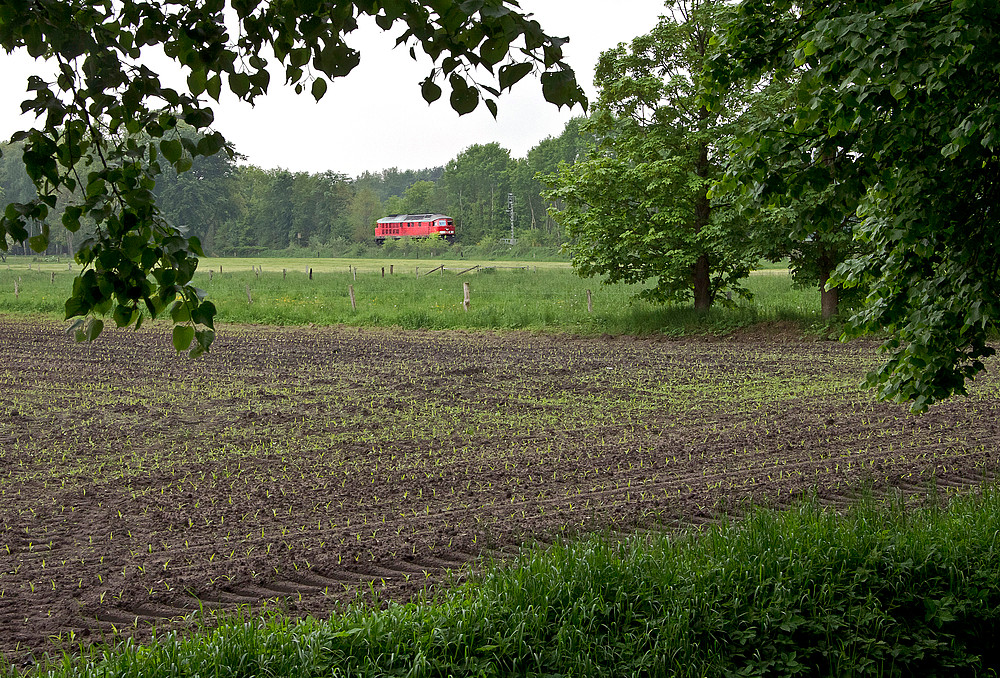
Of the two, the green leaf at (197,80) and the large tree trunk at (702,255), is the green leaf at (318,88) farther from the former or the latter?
the large tree trunk at (702,255)

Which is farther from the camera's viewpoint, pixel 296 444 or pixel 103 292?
pixel 296 444

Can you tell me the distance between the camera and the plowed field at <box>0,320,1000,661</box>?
614 centimetres

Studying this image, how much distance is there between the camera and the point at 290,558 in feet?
21.1

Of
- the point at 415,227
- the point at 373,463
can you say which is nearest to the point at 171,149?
the point at 373,463

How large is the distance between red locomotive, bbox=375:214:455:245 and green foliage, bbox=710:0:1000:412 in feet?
273

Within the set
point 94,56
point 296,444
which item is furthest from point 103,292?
point 296,444

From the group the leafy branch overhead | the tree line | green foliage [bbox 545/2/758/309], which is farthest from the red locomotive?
the leafy branch overhead

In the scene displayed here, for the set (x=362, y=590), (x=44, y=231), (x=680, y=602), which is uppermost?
(x=44, y=231)

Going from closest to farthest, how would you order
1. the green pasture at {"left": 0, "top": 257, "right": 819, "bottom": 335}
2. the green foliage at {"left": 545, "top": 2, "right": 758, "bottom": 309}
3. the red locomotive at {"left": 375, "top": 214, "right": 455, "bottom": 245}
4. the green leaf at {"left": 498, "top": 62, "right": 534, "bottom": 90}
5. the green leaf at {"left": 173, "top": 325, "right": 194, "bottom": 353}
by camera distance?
the green leaf at {"left": 498, "top": 62, "right": 534, "bottom": 90} < the green leaf at {"left": 173, "top": 325, "right": 194, "bottom": 353} < the green foliage at {"left": 545, "top": 2, "right": 758, "bottom": 309} < the green pasture at {"left": 0, "top": 257, "right": 819, "bottom": 335} < the red locomotive at {"left": 375, "top": 214, "right": 455, "bottom": 245}

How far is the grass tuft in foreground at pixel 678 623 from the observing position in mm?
4062

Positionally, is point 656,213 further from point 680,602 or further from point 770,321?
point 680,602

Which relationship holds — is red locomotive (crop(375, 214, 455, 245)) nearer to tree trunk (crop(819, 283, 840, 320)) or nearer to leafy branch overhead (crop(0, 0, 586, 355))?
tree trunk (crop(819, 283, 840, 320))

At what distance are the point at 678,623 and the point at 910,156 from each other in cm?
355

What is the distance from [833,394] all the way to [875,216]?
7698mm
